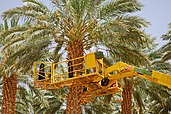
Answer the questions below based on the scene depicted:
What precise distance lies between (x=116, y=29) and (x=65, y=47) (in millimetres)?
3169

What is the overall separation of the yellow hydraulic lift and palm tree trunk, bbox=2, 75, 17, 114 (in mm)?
4898

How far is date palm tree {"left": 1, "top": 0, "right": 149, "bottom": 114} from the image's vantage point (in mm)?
16250

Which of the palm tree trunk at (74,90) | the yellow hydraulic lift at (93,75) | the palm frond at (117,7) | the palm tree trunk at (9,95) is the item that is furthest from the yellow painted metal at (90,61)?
the palm tree trunk at (9,95)

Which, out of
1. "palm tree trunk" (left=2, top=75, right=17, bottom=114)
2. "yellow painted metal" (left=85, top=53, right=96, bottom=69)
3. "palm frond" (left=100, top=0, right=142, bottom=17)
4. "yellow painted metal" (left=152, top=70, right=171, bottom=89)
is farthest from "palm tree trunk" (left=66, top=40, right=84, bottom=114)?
"palm tree trunk" (left=2, top=75, right=17, bottom=114)

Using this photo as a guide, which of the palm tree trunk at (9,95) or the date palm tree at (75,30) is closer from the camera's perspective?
the date palm tree at (75,30)

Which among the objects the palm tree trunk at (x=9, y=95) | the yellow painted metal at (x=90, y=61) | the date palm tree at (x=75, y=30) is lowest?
the palm tree trunk at (x=9, y=95)

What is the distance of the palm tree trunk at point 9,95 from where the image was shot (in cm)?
2122

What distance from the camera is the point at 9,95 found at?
70.5 ft

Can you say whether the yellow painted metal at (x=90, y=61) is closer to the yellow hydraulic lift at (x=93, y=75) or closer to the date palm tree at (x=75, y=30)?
the yellow hydraulic lift at (x=93, y=75)

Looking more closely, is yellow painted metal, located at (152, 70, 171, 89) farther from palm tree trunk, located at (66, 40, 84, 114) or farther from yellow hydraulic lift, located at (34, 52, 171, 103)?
palm tree trunk, located at (66, 40, 84, 114)

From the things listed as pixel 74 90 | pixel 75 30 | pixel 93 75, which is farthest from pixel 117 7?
pixel 74 90

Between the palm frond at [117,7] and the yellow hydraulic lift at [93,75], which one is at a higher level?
the palm frond at [117,7]

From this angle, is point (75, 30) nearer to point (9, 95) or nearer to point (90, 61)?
point (90, 61)

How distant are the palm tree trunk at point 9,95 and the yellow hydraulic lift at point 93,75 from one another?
4898 mm
